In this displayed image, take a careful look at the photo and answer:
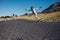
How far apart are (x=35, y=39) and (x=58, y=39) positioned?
158cm

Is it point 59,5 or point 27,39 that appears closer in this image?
point 27,39

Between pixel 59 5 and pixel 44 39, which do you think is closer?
pixel 44 39

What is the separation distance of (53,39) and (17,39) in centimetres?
246

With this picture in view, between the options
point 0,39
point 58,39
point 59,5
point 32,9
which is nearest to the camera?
point 58,39

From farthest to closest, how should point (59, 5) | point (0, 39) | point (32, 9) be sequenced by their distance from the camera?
point (59, 5) < point (32, 9) < point (0, 39)

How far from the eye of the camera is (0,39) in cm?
1184

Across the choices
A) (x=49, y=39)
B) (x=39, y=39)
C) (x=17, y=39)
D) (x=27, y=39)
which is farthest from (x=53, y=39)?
(x=17, y=39)

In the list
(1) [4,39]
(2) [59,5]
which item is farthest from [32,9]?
(1) [4,39]

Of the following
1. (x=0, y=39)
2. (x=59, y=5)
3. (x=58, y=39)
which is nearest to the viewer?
(x=58, y=39)

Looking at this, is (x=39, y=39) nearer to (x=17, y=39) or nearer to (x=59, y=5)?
(x=17, y=39)

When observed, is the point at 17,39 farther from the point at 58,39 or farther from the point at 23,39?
the point at 58,39

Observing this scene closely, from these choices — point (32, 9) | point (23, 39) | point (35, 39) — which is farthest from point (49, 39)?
point (32, 9)

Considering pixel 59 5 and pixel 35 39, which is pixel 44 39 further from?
pixel 59 5

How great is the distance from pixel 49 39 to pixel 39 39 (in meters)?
0.68
